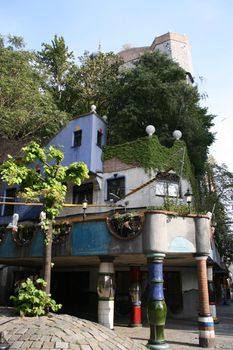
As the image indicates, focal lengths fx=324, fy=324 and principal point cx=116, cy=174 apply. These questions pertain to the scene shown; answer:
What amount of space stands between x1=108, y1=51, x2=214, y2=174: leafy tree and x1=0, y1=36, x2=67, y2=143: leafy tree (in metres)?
4.35

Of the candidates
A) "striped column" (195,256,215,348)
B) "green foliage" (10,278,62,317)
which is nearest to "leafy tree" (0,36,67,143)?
"green foliage" (10,278,62,317)

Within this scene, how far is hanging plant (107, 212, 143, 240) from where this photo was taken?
12.2 m

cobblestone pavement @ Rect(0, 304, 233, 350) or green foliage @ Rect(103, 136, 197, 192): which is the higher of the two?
green foliage @ Rect(103, 136, 197, 192)

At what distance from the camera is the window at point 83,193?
19681 mm

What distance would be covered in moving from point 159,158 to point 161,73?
7.90m

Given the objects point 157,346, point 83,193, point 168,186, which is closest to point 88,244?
point 157,346

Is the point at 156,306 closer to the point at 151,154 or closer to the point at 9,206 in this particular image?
the point at 151,154

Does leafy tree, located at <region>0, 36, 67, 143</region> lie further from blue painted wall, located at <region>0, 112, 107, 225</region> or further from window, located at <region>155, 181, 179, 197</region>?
window, located at <region>155, 181, 179, 197</region>

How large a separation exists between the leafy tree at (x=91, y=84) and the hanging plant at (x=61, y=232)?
47.0 ft

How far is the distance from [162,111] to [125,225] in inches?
469

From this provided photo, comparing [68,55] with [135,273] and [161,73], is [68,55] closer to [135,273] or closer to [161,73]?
[161,73]

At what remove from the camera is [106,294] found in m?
12.9

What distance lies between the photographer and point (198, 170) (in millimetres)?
23438

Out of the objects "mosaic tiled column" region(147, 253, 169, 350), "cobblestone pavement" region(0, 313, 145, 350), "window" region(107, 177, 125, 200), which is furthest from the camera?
"window" region(107, 177, 125, 200)
